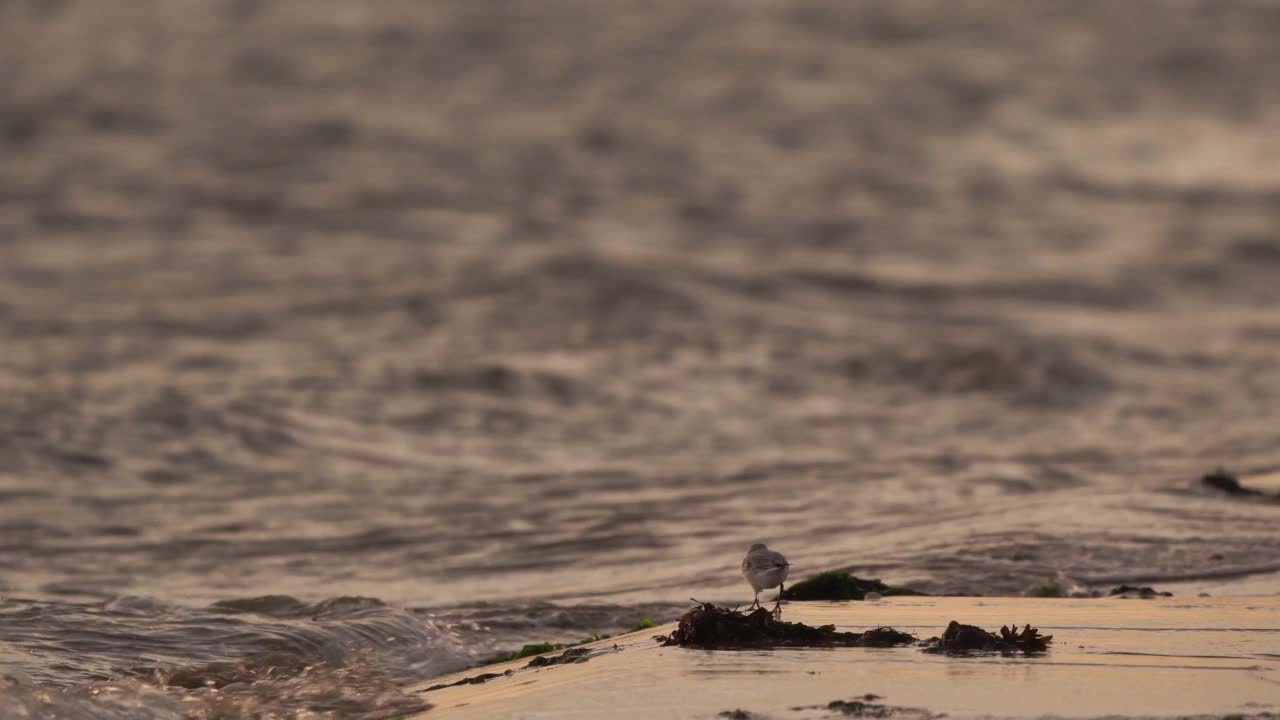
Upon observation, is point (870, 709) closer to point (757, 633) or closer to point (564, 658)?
point (757, 633)

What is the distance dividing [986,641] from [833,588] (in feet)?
3.94

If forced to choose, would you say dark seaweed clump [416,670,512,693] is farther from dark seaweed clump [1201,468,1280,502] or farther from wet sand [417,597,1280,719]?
dark seaweed clump [1201,468,1280,502]

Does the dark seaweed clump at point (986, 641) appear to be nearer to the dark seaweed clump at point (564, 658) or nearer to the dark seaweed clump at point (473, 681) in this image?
the dark seaweed clump at point (564, 658)

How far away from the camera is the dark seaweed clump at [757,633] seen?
18.7 feet

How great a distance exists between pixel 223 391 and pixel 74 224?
8.86m

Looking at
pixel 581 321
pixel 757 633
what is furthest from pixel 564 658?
pixel 581 321

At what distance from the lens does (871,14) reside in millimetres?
35062

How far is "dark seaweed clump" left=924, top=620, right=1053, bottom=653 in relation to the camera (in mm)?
5516

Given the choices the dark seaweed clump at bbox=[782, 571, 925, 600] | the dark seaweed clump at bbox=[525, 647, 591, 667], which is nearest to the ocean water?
the dark seaweed clump at bbox=[525, 647, 591, 667]

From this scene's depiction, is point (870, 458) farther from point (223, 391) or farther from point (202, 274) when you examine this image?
point (202, 274)

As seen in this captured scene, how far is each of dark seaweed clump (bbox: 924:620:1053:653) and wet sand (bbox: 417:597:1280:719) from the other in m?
0.07

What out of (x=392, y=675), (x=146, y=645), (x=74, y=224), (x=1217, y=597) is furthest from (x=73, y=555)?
(x=74, y=224)

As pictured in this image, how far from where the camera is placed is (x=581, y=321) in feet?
53.4

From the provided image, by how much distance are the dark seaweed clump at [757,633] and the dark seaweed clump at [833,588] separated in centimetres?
80
